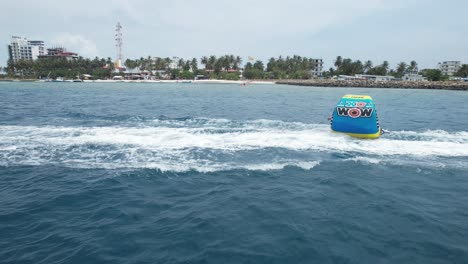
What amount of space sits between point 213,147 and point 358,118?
8.98 meters

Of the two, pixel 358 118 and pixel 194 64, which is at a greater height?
pixel 194 64

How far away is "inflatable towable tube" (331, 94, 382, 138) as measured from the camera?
17906 millimetres

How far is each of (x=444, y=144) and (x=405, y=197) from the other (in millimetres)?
9345

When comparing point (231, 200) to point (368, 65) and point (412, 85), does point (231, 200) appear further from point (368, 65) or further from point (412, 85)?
point (368, 65)

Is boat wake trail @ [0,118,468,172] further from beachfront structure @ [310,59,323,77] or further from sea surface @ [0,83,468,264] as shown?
beachfront structure @ [310,59,323,77]

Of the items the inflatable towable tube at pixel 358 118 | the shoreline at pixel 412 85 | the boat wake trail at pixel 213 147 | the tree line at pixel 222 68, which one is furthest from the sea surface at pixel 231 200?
the tree line at pixel 222 68

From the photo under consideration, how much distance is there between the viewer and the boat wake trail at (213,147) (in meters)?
13.5

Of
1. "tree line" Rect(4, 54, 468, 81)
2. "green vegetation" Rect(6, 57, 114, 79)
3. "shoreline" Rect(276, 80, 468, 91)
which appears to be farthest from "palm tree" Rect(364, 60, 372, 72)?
"green vegetation" Rect(6, 57, 114, 79)

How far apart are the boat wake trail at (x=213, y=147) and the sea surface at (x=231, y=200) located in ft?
0.32

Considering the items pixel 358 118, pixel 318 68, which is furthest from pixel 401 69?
pixel 358 118

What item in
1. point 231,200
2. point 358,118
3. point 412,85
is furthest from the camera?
point 412,85

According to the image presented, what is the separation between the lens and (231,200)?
32.3 ft

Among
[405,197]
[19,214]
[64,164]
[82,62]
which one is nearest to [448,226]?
[405,197]

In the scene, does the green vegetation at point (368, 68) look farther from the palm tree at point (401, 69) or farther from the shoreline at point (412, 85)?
the shoreline at point (412, 85)
